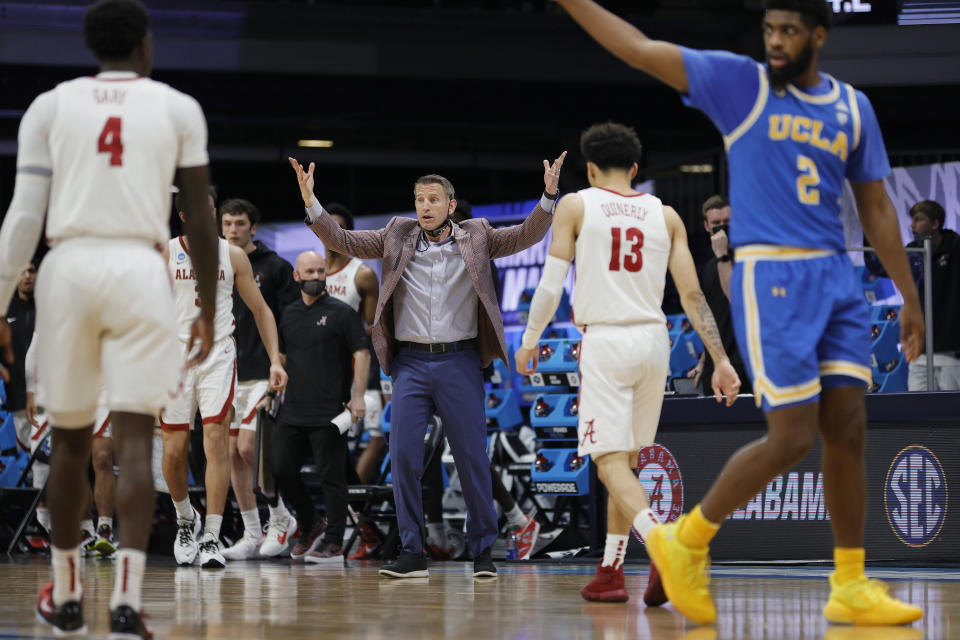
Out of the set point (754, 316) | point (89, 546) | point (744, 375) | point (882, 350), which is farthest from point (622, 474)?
point (882, 350)

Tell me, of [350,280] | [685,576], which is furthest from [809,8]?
[350,280]

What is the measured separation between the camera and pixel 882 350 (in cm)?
1077

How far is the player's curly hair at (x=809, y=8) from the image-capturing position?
415 centimetres

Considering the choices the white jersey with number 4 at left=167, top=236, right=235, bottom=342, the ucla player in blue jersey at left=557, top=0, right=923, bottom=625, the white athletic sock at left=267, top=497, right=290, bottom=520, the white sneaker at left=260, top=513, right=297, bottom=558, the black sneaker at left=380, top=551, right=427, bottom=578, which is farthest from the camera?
the white athletic sock at left=267, top=497, right=290, bottom=520

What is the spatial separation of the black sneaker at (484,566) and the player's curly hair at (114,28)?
3.60 meters

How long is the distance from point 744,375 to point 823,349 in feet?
15.3

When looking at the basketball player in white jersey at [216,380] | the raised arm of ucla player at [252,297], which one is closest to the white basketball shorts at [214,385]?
the basketball player in white jersey at [216,380]

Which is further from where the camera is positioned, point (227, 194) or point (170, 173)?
point (227, 194)

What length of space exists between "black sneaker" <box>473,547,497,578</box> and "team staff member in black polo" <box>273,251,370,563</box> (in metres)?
1.99

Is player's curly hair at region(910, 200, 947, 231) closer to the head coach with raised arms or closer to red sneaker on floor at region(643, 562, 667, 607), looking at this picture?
the head coach with raised arms

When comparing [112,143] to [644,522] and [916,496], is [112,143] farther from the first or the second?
[916,496]

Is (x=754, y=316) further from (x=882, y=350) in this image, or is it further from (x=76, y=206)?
(x=882, y=350)

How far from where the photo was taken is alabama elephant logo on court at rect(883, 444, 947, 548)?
280 inches

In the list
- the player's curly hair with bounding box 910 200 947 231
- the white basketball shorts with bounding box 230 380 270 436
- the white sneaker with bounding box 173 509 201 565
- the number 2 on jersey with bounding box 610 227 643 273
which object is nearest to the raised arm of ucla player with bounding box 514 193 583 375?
the number 2 on jersey with bounding box 610 227 643 273
